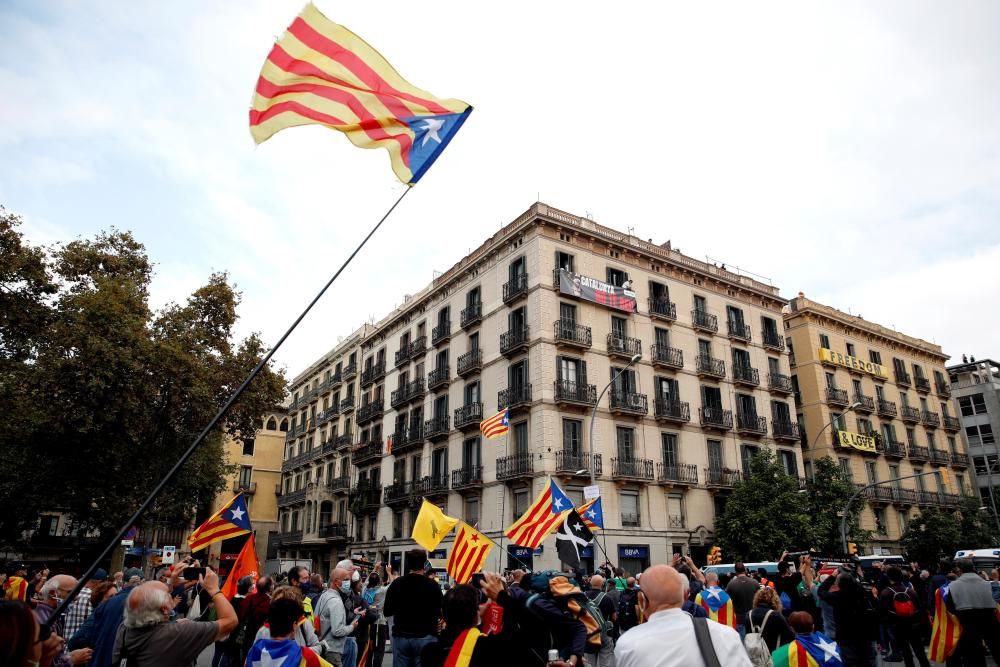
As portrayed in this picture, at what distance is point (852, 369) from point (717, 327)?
13.2 m

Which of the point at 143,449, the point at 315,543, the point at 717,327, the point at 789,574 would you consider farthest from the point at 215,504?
the point at 789,574

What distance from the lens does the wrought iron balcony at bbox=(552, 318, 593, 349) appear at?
31203 mm

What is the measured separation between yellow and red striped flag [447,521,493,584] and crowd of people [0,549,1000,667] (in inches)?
65.4

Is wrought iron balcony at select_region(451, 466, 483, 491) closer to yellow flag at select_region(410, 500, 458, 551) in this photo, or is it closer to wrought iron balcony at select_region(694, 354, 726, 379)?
wrought iron balcony at select_region(694, 354, 726, 379)

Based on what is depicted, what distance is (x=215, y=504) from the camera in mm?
57844

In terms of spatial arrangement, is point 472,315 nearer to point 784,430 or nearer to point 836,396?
point 784,430

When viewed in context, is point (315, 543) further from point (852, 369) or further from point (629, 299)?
point (852, 369)

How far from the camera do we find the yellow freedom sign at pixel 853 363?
42.9 m

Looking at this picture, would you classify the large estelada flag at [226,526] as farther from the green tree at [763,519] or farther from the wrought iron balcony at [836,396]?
the wrought iron balcony at [836,396]

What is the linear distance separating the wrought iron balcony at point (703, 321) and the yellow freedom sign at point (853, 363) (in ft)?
33.6

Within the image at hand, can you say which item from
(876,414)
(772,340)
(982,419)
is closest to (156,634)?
(772,340)

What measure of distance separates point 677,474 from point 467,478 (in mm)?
9977

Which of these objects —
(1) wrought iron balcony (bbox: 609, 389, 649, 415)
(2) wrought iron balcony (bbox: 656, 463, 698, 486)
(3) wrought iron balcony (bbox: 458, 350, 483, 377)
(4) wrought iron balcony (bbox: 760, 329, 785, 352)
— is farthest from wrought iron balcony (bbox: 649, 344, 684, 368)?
(3) wrought iron balcony (bbox: 458, 350, 483, 377)

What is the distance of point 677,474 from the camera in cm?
3234
